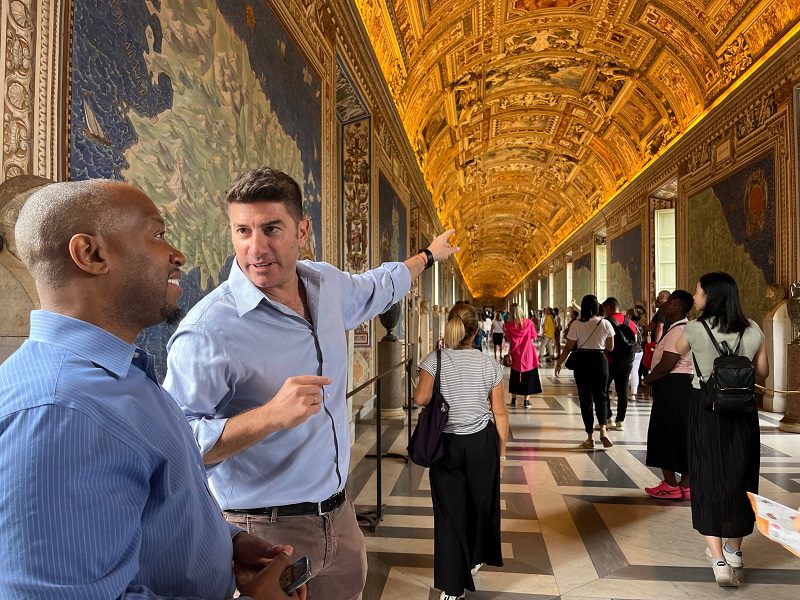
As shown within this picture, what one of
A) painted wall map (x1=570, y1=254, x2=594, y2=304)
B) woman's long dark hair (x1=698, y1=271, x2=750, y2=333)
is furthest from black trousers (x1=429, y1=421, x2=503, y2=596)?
painted wall map (x1=570, y1=254, x2=594, y2=304)

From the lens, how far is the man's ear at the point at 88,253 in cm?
97

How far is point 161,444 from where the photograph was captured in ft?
3.26

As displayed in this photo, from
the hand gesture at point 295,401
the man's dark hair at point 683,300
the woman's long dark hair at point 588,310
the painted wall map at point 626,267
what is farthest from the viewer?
the painted wall map at point 626,267

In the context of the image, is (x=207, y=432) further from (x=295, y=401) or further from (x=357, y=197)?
(x=357, y=197)

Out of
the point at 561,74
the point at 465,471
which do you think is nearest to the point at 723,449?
the point at 465,471

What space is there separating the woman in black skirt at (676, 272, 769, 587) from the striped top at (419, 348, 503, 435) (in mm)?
1512

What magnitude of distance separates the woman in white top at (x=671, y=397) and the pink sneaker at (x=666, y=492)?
188mm

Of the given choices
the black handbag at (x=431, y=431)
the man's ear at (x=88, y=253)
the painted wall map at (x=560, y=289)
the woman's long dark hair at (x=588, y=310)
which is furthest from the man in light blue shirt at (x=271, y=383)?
the painted wall map at (x=560, y=289)

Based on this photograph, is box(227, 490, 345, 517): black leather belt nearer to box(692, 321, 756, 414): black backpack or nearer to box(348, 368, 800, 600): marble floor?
box(348, 368, 800, 600): marble floor

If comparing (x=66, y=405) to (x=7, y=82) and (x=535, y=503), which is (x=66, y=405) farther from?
(x=535, y=503)

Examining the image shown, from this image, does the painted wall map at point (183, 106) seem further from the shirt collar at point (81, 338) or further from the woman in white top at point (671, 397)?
the woman in white top at point (671, 397)

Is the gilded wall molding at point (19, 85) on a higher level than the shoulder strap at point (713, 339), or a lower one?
higher

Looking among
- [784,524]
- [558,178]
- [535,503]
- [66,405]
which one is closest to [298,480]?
[66,405]

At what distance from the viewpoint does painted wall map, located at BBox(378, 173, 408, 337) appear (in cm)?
1148
